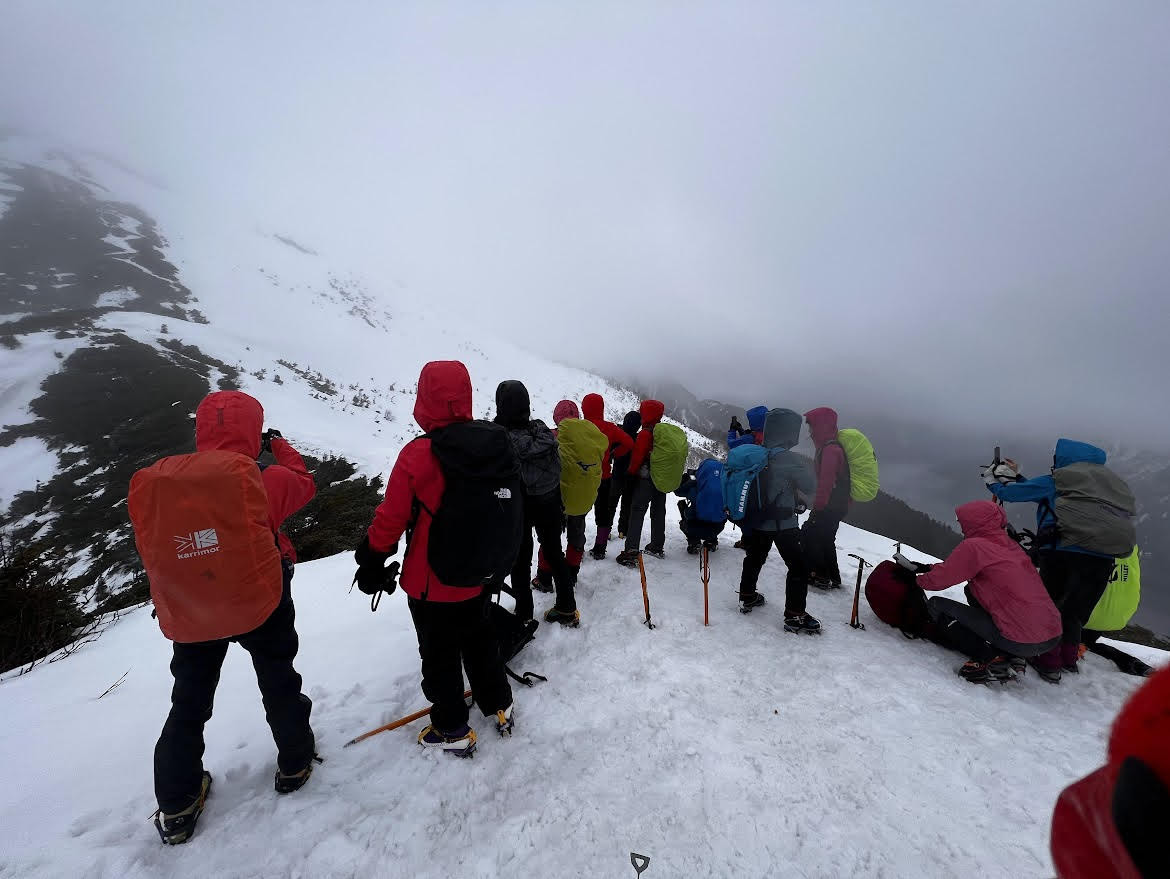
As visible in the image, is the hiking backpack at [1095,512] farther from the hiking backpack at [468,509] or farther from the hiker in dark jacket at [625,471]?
the hiking backpack at [468,509]

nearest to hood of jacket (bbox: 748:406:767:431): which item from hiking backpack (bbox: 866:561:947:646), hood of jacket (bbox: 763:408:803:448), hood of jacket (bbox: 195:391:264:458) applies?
hood of jacket (bbox: 763:408:803:448)

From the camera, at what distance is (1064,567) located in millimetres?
4176

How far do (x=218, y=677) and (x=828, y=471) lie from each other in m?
6.29

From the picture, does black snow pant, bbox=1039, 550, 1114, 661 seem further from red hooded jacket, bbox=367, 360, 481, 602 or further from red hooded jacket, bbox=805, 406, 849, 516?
red hooded jacket, bbox=367, 360, 481, 602

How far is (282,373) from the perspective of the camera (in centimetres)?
2361

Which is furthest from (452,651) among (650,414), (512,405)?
(650,414)

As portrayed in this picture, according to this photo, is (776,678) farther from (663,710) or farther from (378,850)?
(378,850)

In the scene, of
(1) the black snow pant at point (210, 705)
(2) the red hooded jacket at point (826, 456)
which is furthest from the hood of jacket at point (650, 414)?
(1) the black snow pant at point (210, 705)

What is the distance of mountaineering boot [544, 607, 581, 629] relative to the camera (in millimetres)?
4758

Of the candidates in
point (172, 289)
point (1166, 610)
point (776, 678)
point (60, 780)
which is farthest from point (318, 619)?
point (1166, 610)

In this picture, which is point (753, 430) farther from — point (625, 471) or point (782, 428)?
point (625, 471)

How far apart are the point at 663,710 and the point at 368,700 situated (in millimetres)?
2468

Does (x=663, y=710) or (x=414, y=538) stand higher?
(x=414, y=538)

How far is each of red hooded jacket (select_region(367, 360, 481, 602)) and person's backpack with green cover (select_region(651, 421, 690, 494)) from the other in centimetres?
408
